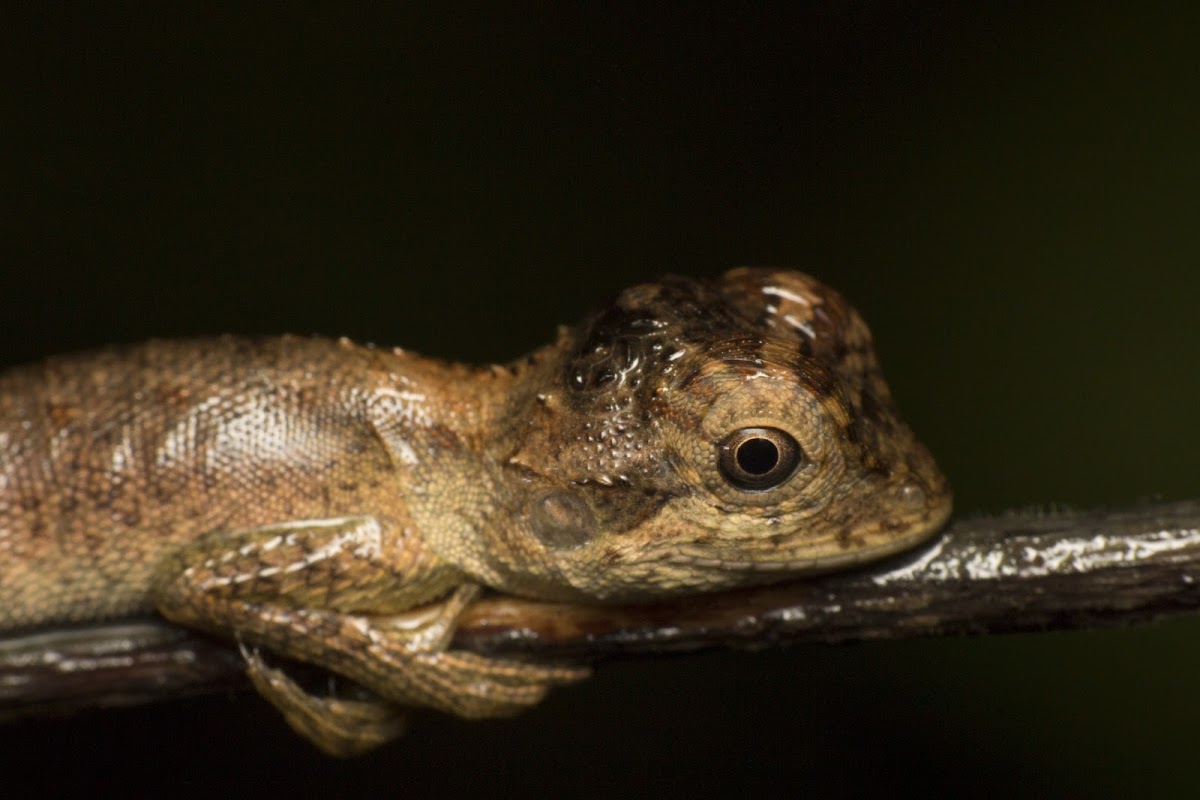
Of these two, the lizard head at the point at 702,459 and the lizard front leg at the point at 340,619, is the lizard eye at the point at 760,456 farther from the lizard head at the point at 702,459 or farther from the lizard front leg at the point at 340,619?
the lizard front leg at the point at 340,619

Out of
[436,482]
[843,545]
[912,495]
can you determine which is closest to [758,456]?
[843,545]

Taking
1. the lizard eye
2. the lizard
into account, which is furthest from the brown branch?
the lizard eye

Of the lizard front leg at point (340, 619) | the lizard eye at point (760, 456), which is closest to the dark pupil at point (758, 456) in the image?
the lizard eye at point (760, 456)

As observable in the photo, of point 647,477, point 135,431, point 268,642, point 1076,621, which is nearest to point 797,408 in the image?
point 647,477

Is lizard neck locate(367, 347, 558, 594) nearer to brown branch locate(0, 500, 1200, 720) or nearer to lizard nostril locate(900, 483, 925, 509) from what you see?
brown branch locate(0, 500, 1200, 720)

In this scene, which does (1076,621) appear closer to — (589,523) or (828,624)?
(828,624)

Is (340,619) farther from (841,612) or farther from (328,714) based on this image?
(841,612)
